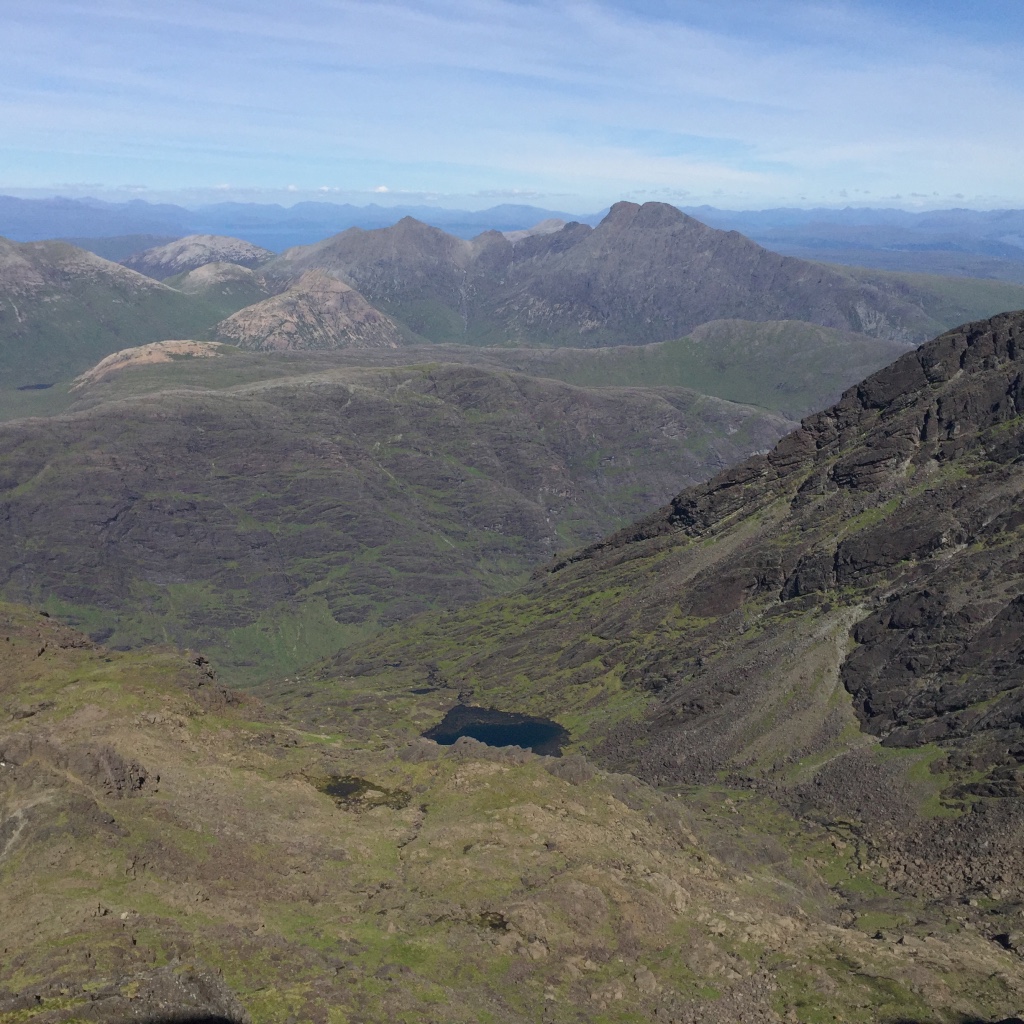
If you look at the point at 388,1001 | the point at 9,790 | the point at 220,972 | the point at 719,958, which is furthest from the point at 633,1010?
the point at 9,790

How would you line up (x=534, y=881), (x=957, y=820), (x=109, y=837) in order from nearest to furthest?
(x=109, y=837) → (x=534, y=881) → (x=957, y=820)

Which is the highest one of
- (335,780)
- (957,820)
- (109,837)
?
(109,837)

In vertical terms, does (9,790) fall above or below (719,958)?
above

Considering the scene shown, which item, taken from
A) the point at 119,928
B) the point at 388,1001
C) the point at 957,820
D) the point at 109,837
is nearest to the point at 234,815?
the point at 109,837

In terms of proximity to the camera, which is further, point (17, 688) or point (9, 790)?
point (17, 688)

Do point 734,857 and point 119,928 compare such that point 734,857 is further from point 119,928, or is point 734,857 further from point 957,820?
point 119,928

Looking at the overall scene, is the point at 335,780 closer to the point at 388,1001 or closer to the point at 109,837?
the point at 109,837

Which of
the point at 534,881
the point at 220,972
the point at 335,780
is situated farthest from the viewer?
the point at 335,780
